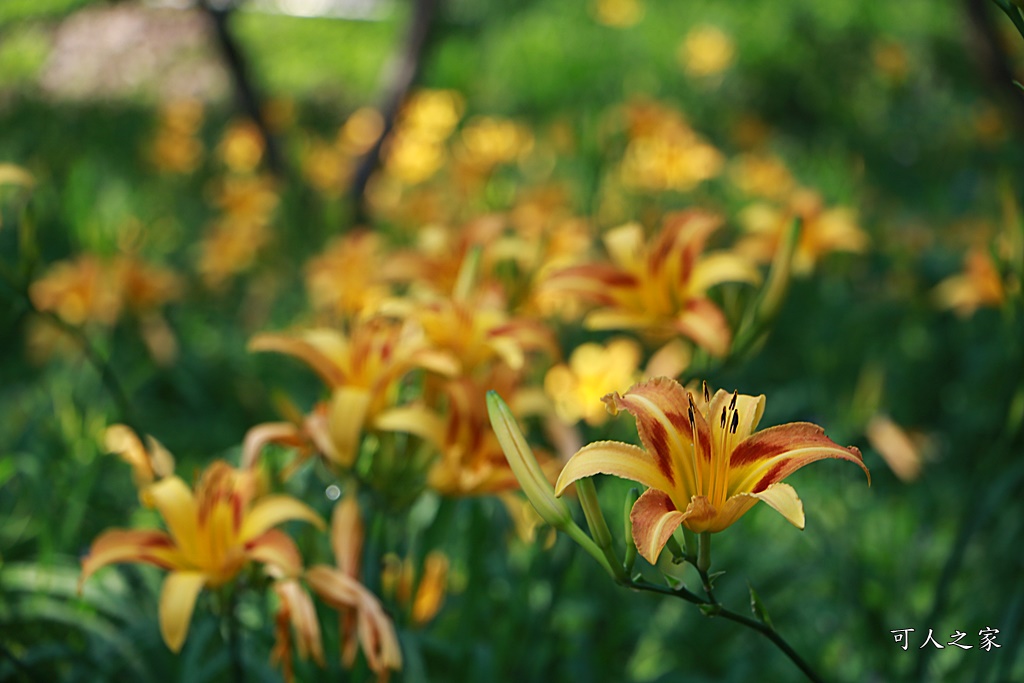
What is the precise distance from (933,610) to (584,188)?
145 cm

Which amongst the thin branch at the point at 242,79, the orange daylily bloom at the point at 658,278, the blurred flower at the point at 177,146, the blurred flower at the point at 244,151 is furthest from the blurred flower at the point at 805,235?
the blurred flower at the point at 177,146

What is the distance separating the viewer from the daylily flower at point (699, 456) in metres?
0.78

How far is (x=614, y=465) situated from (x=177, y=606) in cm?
52

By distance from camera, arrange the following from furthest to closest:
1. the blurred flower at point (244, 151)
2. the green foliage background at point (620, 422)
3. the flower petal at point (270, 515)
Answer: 1. the blurred flower at point (244, 151)
2. the green foliage background at point (620, 422)
3. the flower petal at point (270, 515)

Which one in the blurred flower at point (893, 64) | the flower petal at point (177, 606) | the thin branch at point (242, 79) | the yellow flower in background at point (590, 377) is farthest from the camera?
the blurred flower at point (893, 64)

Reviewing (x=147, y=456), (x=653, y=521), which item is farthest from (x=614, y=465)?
(x=147, y=456)

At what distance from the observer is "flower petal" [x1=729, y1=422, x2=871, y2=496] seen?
2.63 ft

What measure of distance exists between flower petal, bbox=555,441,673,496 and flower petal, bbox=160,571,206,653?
1.54 feet

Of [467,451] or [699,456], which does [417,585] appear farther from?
[699,456]

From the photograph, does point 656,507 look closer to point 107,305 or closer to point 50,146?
point 107,305

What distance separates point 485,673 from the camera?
1.34 metres

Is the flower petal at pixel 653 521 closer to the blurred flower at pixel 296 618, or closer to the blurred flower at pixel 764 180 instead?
the blurred flower at pixel 296 618

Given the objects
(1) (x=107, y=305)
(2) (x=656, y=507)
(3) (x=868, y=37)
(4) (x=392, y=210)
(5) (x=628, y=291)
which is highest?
(2) (x=656, y=507)

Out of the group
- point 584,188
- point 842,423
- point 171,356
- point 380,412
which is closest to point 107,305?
point 171,356
